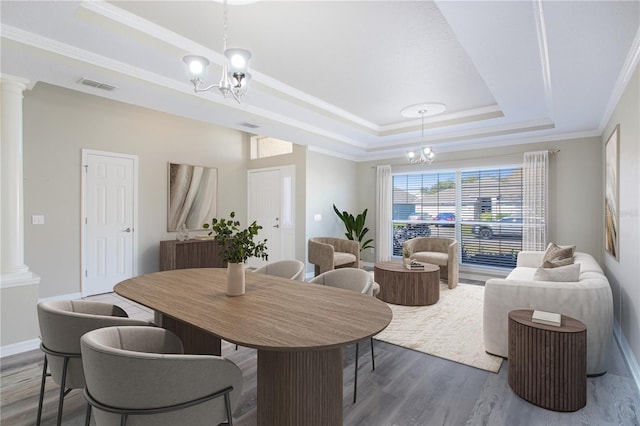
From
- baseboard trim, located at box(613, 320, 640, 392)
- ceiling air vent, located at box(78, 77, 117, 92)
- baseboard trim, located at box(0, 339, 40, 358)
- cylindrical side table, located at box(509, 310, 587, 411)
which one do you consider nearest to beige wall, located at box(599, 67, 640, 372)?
baseboard trim, located at box(613, 320, 640, 392)

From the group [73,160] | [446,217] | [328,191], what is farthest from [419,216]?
[73,160]

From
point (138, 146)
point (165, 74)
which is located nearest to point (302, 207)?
point (138, 146)

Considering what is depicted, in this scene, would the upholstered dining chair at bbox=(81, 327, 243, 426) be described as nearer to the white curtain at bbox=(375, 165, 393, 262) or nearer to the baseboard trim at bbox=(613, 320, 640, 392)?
the baseboard trim at bbox=(613, 320, 640, 392)

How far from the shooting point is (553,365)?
209 cm

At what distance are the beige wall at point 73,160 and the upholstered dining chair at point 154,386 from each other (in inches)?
161

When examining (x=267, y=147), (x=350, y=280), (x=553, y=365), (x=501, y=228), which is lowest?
(x=553, y=365)

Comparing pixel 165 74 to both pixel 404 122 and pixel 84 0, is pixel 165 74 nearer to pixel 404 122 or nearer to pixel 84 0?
pixel 84 0

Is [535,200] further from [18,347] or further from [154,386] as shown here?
[18,347]

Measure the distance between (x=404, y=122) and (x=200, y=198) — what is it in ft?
12.9

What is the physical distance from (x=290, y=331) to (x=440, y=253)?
4.89 m

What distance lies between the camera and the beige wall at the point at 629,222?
2432 mm

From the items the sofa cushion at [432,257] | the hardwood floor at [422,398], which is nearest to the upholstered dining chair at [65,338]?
the hardwood floor at [422,398]

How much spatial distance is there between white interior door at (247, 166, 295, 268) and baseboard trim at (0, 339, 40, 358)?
390 cm

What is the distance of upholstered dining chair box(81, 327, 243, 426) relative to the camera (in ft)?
3.66
